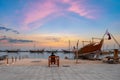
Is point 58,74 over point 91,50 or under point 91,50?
under

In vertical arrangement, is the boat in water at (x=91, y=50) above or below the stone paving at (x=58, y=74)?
above

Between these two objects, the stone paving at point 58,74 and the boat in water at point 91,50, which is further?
the boat in water at point 91,50

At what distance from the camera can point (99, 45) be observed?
40.7 m

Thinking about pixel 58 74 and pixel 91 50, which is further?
pixel 91 50

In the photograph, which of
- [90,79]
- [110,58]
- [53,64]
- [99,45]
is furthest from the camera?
[99,45]

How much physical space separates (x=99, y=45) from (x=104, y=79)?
Answer: 27328 millimetres

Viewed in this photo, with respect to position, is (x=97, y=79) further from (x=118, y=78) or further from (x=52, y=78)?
(x=52, y=78)

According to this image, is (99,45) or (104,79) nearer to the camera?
(104,79)

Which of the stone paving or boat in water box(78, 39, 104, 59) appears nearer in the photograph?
the stone paving

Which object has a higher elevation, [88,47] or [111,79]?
[88,47]

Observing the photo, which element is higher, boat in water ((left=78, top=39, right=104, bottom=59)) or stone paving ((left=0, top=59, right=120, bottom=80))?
boat in water ((left=78, top=39, right=104, bottom=59))

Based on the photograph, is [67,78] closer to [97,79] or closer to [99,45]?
[97,79]

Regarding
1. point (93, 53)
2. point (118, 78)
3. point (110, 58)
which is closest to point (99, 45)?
point (93, 53)

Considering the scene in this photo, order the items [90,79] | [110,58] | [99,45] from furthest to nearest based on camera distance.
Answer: [99,45] → [110,58] → [90,79]
